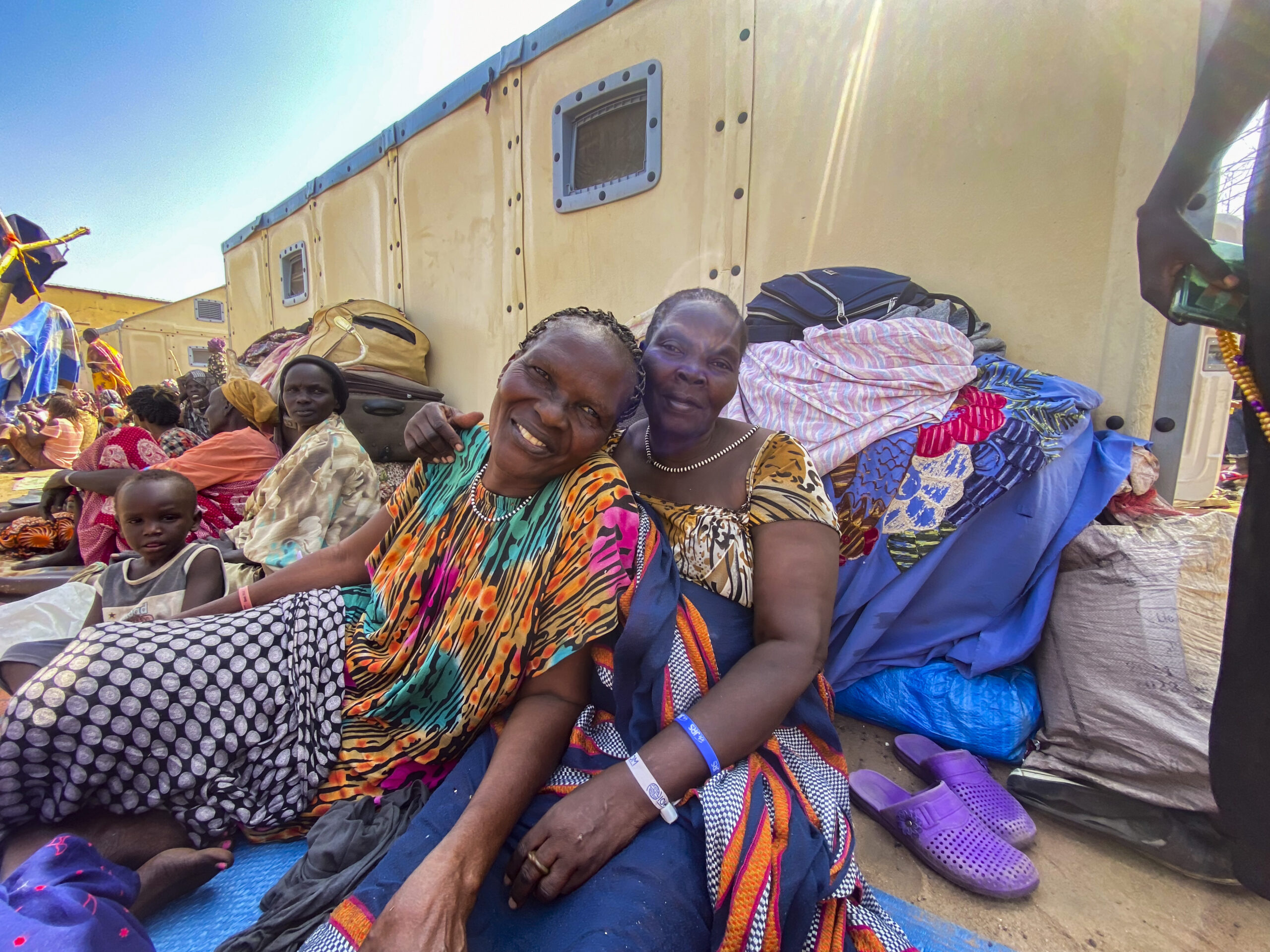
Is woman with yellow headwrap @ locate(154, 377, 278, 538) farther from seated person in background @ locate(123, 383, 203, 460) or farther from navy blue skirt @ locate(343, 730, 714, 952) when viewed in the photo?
navy blue skirt @ locate(343, 730, 714, 952)

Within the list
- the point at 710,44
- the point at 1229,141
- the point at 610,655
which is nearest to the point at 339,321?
the point at 710,44

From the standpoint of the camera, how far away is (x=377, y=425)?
4.09m

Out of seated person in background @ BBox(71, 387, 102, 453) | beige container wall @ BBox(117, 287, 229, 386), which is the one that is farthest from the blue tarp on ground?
beige container wall @ BBox(117, 287, 229, 386)

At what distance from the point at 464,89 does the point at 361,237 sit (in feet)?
6.56

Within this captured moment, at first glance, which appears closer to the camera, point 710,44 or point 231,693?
point 231,693

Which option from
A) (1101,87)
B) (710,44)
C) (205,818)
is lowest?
(205,818)

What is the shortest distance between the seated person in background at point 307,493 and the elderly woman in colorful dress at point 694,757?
4.35 ft

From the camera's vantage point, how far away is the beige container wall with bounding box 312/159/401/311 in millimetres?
5355

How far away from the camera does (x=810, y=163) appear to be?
283 centimetres

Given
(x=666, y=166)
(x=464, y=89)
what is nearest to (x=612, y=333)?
(x=666, y=166)

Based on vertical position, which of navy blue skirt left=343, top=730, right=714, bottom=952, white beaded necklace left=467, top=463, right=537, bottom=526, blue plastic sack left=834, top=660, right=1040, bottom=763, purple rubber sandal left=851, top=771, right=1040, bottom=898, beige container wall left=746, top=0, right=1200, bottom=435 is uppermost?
beige container wall left=746, top=0, right=1200, bottom=435

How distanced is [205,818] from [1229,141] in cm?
230

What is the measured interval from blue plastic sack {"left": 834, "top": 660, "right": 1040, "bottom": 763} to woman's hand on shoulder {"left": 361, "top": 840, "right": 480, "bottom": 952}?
4.91 ft

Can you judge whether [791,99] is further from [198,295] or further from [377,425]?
[198,295]
